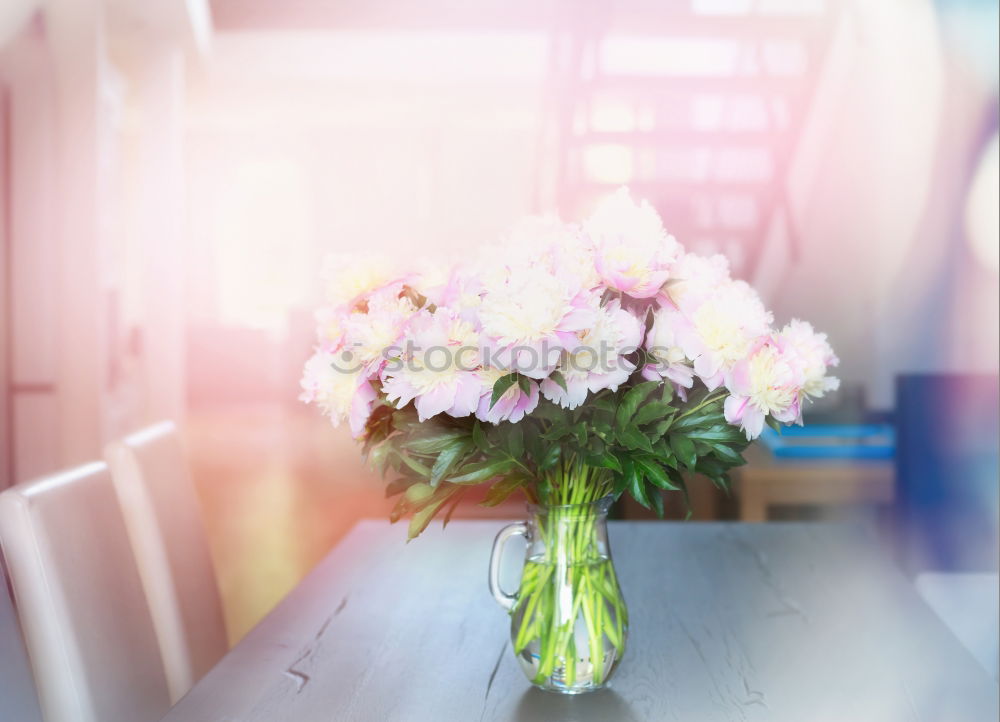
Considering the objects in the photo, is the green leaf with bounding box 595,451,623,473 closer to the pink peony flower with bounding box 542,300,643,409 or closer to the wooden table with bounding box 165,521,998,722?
the pink peony flower with bounding box 542,300,643,409

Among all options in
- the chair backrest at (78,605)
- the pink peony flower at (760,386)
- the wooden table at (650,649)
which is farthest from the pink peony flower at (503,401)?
the chair backrest at (78,605)

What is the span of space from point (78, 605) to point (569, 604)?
68cm

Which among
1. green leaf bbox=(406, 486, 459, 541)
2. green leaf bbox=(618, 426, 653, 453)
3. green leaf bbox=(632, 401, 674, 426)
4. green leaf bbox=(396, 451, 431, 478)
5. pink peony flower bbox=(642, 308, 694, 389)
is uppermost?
pink peony flower bbox=(642, 308, 694, 389)

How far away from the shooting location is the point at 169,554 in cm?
178

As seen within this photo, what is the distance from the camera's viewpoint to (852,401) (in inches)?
178

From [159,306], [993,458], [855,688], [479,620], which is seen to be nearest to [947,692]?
[855,688]

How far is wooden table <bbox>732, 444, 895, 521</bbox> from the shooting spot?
4.19 meters

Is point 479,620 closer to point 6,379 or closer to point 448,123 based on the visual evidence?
point 6,379

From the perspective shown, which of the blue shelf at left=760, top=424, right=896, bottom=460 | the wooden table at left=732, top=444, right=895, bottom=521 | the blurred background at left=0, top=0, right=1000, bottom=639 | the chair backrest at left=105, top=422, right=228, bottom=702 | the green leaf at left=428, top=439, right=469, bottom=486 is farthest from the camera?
the blue shelf at left=760, top=424, right=896, bottom=460

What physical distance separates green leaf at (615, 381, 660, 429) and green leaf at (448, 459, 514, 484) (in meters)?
0.13

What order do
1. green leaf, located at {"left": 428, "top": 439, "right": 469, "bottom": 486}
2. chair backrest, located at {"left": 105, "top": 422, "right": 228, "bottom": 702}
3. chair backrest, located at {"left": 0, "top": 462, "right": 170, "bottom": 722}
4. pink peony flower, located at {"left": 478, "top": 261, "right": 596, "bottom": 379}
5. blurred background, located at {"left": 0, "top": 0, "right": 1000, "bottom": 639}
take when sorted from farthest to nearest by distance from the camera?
blurred background, located at {"left": 0, "top": 0, "right": 1000, "bottom": 639}
chair backrest, located at {"left": 105, "top": 422, "right": 228, "bottom": 702}
chair backrest, located at {"left": 0, "top": 462, "right": 170, "bottom": 722}
green leaf, located at {"left": 428, "top": 439, "right": 469, "bottom": 486}
pink peony flower, located at {"left": 478, "top": 261, "right": 596, "bottom": 379}

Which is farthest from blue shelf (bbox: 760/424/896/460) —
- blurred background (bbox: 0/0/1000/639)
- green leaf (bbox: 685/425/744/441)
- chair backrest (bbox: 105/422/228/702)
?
green leaf (bbox: 685/425/744/441)

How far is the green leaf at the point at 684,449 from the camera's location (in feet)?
3.59

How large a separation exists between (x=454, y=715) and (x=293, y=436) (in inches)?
151
